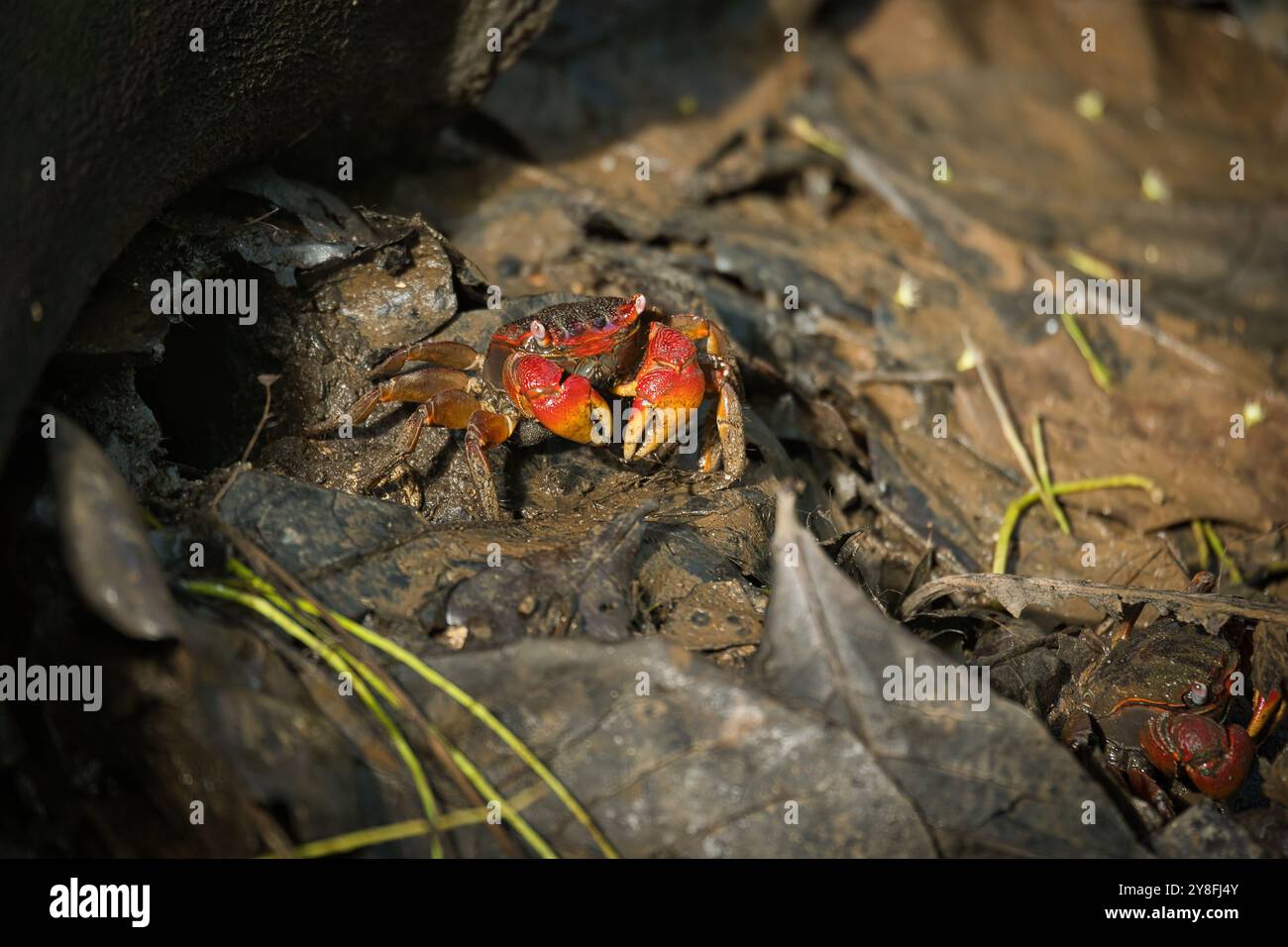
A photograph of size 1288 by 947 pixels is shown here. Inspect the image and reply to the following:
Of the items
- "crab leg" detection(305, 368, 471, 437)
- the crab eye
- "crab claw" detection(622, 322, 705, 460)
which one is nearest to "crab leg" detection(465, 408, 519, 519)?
"crab leg" detection(305, 368, 471, 437)

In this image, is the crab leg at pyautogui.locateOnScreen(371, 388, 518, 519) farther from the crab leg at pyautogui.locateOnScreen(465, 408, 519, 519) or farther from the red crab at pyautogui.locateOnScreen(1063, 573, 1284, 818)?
the red crab at pyautogui.locateOnScreen(1063, 573, 1284, 818)

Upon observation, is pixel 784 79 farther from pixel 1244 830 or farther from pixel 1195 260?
pixel 1244 830

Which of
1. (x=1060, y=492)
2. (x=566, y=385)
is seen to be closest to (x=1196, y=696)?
(x=1060, y=492)

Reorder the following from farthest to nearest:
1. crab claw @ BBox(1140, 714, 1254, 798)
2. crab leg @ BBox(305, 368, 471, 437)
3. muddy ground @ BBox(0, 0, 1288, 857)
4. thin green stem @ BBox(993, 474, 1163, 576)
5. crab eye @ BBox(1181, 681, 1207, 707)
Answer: thin green stem @ BBox(993, 474, 1163, 576)
crab leg @ BBox(305, 368, 471, 437)
crab eye @ BBox(1181, 681, 1207, 707)
crab claw @ BBox(1140, 714, 1254, 798)
muddy ground @ BBox(0, 0, 1288, 857)

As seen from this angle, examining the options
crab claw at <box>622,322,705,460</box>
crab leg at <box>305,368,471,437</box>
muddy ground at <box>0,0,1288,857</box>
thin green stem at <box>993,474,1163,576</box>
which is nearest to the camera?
muddy ground at <box>0,0,1288,857</box>

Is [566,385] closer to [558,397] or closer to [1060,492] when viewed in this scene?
[558,397]

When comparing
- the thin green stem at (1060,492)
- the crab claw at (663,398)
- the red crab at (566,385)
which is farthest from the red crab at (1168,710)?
the crab claw at (663,398)

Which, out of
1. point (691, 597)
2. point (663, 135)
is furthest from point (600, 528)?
point (663, 135)
